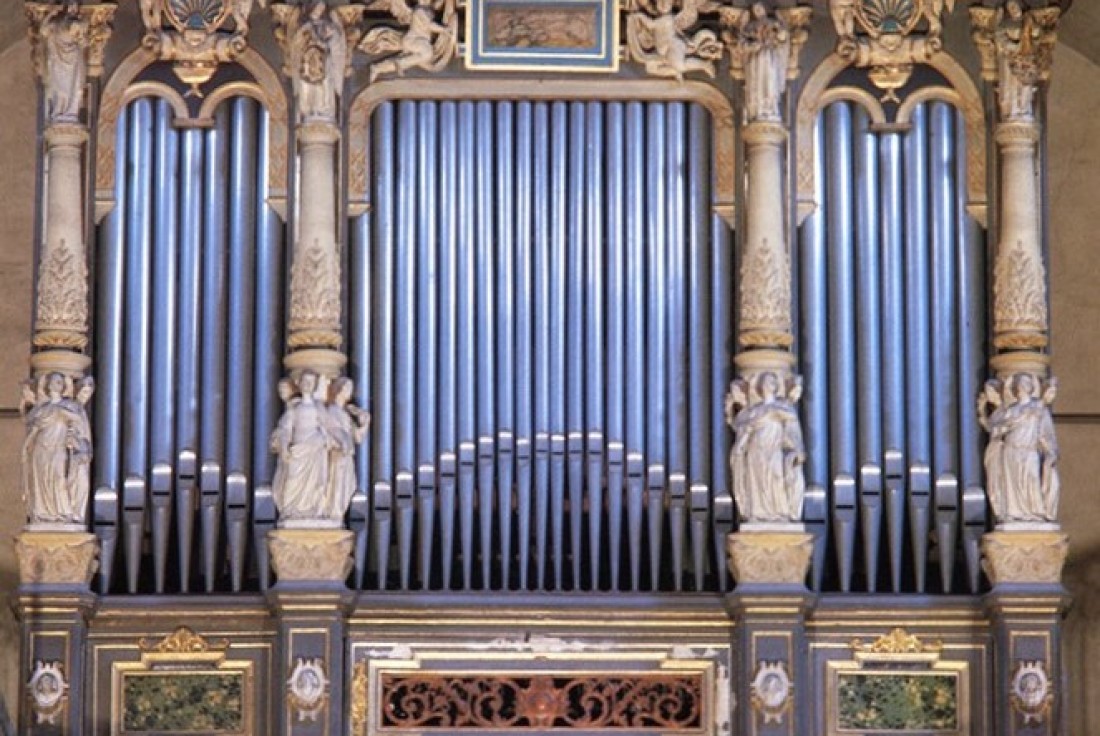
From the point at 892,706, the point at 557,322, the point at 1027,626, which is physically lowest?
the point at 892,706

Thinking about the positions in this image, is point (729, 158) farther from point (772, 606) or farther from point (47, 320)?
point (47, 320)

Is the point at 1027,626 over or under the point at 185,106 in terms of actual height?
under

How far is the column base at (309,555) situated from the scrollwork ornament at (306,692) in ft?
1.69

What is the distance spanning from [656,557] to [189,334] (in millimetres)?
3226

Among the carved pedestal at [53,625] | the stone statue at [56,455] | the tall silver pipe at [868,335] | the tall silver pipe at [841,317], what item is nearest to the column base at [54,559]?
the carved pedestal at [53,625]

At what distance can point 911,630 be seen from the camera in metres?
21.2

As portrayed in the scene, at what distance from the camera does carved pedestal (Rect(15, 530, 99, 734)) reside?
20984 millimetres

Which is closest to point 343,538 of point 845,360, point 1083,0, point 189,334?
point 189,334

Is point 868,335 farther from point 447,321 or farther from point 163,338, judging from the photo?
point 163,338

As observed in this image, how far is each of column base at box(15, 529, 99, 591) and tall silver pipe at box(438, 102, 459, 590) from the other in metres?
2.22

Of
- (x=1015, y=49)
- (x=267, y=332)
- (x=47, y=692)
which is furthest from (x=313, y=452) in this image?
(x=1015, y=49)

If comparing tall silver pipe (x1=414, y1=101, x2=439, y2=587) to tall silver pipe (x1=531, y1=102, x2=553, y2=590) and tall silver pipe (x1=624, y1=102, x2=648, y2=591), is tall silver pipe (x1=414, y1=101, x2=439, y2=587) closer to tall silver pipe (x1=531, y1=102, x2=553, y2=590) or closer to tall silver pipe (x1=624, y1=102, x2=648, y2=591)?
tall silver pipe (x1=531, y1=102, x2=553, y2=590)

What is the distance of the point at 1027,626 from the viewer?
21.1 metres

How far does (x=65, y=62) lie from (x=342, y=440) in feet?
9.89
